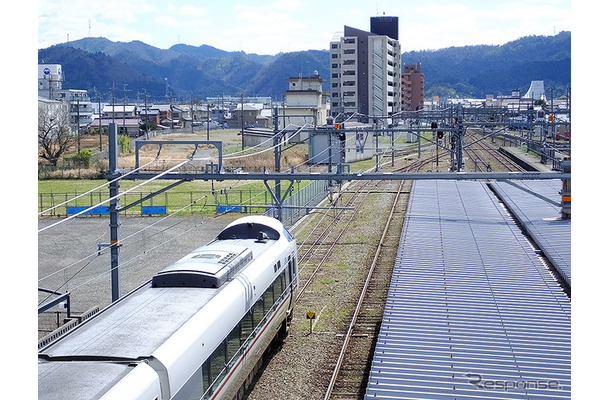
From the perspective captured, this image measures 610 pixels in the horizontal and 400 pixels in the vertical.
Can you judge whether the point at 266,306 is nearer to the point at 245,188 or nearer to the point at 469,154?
the point at 245,188

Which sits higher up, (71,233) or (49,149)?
(49,149)

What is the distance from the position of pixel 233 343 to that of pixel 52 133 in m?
37.1

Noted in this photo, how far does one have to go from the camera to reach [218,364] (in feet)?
23.0

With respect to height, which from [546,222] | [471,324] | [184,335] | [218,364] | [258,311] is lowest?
[471,324]

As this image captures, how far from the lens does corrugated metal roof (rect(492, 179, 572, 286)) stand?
569 inches

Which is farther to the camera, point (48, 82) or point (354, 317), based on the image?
point (48, 82)

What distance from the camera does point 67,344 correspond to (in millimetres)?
5941

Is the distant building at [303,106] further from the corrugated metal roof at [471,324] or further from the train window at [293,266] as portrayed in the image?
the train window at [293,266]

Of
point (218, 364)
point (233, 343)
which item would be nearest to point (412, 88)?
point (233, 343)

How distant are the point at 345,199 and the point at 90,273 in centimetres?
1338

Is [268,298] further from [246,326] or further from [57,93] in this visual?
[57,93]

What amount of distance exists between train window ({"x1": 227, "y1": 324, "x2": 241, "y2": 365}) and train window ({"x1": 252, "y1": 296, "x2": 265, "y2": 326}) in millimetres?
722

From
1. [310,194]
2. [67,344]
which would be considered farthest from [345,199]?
[67,344]

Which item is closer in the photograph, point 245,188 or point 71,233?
point 71,233
